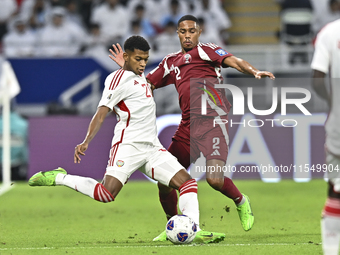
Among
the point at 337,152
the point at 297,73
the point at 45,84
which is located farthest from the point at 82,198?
the point at 337,152

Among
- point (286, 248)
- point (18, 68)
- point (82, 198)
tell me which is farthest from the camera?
point (18, 68)

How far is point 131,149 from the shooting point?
607cm

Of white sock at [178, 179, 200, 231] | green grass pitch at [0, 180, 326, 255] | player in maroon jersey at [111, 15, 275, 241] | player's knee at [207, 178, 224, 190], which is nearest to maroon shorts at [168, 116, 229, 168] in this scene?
player in maroon jersey at [111, 15, 275, 241]

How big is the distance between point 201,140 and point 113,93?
1.09m

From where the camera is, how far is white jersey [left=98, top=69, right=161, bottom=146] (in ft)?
20.0

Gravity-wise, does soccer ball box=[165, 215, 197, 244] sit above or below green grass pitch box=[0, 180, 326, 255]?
above

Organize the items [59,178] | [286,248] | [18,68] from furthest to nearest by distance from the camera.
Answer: [18,68], [59,178], [286,248]

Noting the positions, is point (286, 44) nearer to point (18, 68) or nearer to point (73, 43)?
point (73, 43)

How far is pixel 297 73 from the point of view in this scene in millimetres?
14109

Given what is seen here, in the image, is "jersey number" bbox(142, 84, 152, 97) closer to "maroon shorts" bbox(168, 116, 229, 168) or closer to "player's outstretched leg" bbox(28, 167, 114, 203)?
"maroon shorts" bbox(168, 116, 229, 168)

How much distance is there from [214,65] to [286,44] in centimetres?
859

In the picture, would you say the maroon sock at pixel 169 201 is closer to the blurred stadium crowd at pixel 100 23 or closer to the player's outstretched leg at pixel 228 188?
the player's outstretched leg at pixel 228 188

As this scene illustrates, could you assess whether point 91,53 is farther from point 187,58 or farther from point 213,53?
point 213,53

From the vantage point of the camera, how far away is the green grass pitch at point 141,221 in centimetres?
586
